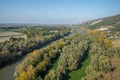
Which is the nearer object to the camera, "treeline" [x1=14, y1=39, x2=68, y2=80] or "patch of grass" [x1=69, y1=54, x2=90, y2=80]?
"treeline" [x1=14, y1=39, x2=68, y2=80]

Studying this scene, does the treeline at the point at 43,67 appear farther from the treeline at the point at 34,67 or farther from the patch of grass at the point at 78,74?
the patch of grass at the point at 78,74

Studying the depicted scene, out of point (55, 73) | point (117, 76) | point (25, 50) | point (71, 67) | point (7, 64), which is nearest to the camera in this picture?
point (117, 76)

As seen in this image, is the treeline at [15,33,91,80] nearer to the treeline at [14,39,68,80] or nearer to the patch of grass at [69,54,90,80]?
→ the treeline at [14,39,68,80]

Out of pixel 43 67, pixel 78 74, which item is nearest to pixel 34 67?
pixel 43 67

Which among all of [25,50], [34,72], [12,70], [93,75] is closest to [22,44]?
[25,50]

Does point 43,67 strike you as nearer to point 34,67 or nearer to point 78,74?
point 34,67

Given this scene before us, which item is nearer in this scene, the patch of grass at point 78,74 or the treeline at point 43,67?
the treeline at point 43,67

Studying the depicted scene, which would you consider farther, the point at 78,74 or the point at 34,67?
the point at 78,74

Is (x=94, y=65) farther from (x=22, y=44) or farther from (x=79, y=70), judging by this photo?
(x=22, y=44)

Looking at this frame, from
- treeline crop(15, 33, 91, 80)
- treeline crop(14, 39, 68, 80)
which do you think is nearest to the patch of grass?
treeline crop(15, 33, 91, 80)

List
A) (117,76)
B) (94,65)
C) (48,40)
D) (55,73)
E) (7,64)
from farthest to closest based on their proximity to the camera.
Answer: (48,40) < (7,64) < (94,65) < (55,73) < (117,76)

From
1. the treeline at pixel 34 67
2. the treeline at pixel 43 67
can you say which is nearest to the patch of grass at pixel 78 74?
the treeline at pixel 43 67
